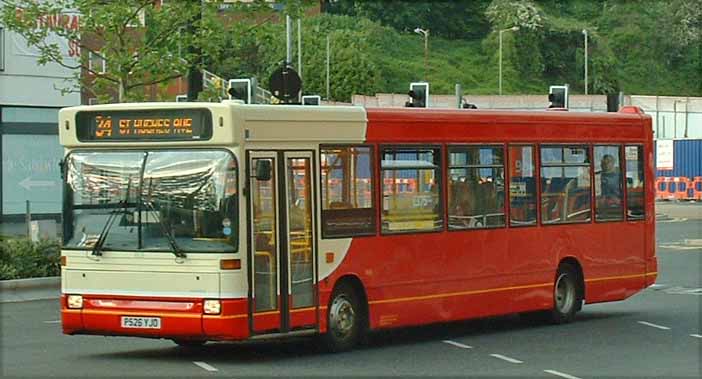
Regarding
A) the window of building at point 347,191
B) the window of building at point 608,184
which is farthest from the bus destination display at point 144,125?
the window of building at point 608,184

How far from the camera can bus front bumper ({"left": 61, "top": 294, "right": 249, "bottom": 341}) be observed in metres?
14.8

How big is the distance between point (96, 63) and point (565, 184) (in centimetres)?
1410

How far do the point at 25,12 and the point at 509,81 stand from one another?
87406 millimetres

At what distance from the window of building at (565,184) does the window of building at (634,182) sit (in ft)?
3.28

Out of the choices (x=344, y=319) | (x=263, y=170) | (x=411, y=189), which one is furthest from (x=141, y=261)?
(x=411, y=189)

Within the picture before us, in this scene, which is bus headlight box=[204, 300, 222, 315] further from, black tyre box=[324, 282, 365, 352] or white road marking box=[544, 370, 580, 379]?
white road marking box=[544, 370, 580, 379]

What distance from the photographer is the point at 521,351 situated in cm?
1655

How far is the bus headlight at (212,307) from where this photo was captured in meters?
14.8

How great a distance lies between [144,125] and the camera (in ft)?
50.8

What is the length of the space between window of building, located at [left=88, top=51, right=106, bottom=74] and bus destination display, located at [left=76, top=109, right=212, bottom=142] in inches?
498

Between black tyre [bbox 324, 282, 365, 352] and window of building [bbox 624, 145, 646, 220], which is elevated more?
window of building [bbox 624, 145, 646, 220]

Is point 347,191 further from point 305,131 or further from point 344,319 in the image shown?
point 344,319

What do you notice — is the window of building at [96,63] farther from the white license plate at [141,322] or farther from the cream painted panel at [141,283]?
the white license plate at [141,322]

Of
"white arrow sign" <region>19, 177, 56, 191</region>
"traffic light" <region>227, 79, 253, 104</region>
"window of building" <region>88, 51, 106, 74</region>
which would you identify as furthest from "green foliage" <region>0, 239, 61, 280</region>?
"traffic light" <region>227, 79, 253, 104</region>
